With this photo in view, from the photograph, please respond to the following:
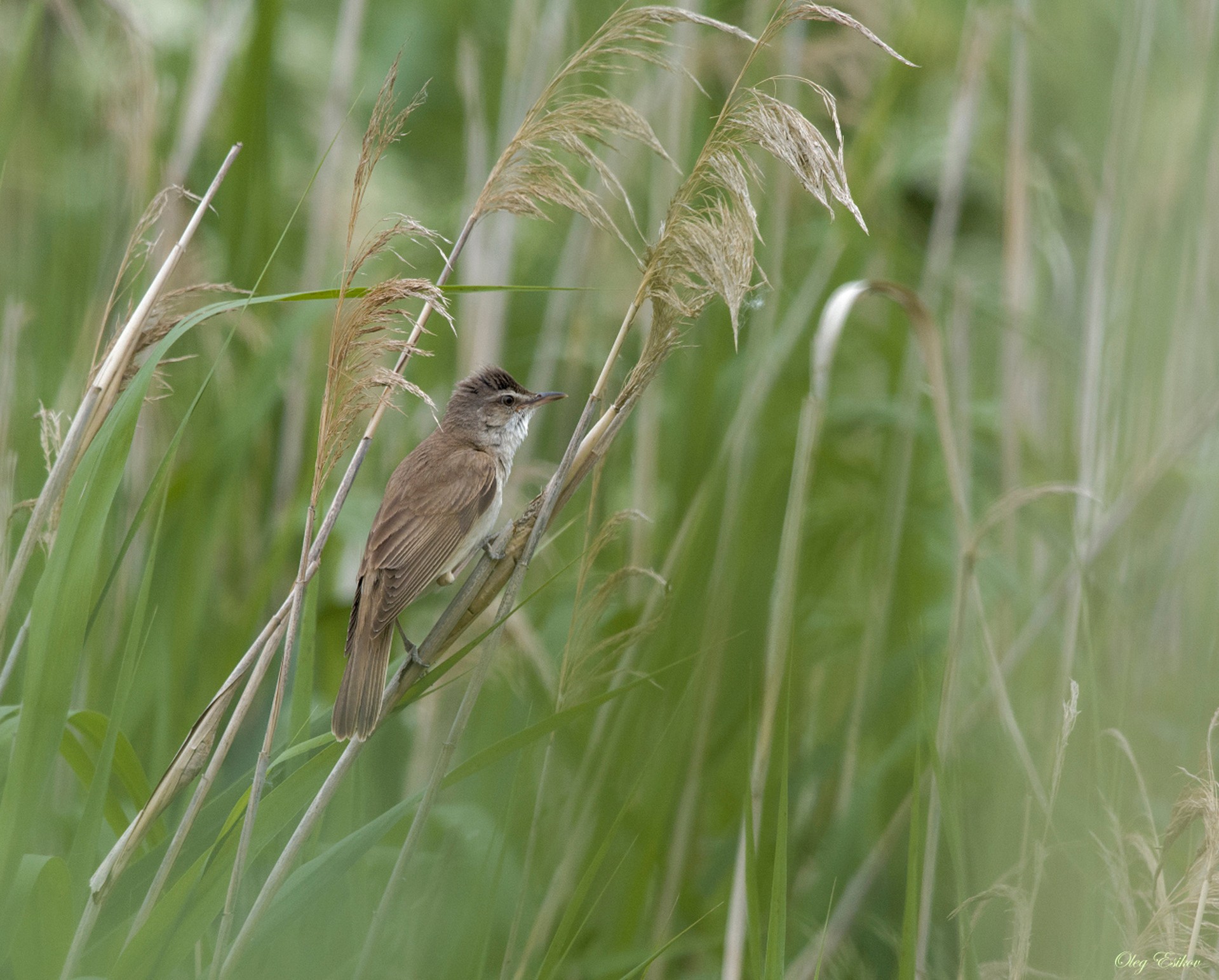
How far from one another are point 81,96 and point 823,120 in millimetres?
3297

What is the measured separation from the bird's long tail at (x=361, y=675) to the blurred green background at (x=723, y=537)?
0.36ft

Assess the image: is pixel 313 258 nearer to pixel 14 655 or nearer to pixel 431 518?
pixel 431 518

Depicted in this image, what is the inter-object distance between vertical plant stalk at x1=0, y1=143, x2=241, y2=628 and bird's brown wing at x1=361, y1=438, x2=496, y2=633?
0.68m

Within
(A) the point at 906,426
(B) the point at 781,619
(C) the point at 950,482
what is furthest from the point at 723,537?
(A) the point at 906,426

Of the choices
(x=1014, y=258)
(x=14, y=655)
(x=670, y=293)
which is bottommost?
(x=14, y=655)

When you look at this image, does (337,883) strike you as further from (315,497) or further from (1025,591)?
(1025,591)

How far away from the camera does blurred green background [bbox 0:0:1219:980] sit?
2.11 meters

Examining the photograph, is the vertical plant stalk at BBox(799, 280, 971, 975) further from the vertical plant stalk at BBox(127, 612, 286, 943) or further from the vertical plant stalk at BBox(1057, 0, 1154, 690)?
the vertical plant stalk at BBox(127, 612, 286, 943)

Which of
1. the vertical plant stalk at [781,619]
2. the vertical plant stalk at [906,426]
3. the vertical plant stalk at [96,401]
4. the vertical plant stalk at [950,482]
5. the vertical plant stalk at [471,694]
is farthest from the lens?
the vertical plant stalk at [906,426]

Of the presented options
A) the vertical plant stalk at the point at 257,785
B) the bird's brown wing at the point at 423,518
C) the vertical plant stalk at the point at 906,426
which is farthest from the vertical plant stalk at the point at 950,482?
the vertical plant stalk at the point at 257,785

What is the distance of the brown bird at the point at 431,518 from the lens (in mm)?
2066

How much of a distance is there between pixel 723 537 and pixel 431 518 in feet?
2.44

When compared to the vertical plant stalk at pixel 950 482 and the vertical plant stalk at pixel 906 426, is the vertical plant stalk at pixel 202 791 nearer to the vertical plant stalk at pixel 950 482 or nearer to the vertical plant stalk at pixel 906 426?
the vertical plant stalk at pixel 950 482

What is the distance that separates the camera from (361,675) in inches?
79.0
